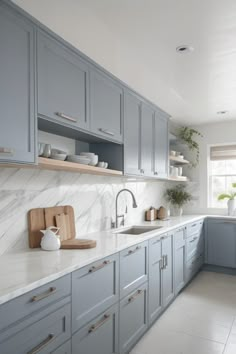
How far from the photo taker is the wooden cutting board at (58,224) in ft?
7.20

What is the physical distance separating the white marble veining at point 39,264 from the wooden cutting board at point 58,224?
0.10 meters

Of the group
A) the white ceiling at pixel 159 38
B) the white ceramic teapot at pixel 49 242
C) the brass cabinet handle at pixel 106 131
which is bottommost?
the white ceramic teapot at pixel 49 242

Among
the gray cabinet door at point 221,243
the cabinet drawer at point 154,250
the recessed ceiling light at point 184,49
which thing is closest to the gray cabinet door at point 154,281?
the cabinet drawer at point 154,250

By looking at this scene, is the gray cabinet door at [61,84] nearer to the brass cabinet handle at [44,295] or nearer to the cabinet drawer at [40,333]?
the brass cabinet handle at [44,295]

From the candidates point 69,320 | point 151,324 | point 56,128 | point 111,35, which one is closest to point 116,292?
point 69,320

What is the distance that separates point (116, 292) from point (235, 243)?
2971mm

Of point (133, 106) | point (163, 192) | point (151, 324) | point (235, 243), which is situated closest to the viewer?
point (151, 324)

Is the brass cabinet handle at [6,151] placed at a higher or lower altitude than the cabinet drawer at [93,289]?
higher

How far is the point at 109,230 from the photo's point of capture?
10.4 feet

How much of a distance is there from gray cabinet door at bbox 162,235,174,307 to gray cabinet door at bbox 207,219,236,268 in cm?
157

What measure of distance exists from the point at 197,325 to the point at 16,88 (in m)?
2.70

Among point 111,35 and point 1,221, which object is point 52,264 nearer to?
point 1,221

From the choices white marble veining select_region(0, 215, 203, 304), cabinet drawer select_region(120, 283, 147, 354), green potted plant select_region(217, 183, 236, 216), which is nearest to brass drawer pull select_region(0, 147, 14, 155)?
white marble veining select_region(0, 215, 203, 304)

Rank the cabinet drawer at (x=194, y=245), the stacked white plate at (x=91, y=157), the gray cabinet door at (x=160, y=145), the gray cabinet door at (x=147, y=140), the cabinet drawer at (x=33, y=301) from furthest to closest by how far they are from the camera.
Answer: the cabinet drawer at (x=194, y=245) < the gray cabinet door at (x=160, y=145) < the gray cabinet door at (x=147, y=140) < the stacked white plate at (x=91, y=157) < the cabinet drawer at (x=33, y=301)
